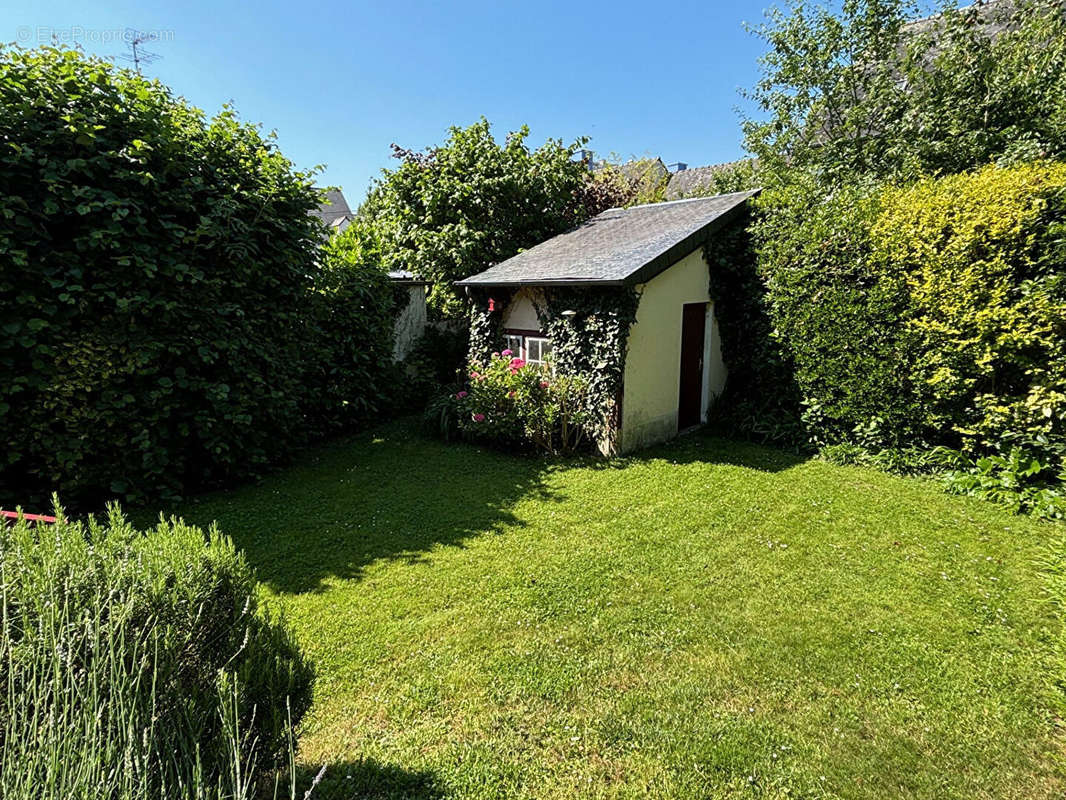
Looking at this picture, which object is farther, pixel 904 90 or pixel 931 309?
pixel 904 90

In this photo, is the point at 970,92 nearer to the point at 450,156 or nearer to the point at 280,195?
the point at 450,156

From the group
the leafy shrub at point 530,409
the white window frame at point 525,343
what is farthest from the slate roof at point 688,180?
the leafy shrub at point 530,409

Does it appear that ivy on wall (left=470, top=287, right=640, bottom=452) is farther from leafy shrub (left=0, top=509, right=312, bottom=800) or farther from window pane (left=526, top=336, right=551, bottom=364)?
leafy shrub (left=0, top=509, right=312, bottom=800)

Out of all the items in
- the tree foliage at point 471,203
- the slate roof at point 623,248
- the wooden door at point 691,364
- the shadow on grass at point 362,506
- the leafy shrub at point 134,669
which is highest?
the tree foliage at point 471,203

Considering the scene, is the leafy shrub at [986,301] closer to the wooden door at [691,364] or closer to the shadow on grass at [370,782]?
the wooden door at [691,364]

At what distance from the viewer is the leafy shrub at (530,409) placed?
7934 millimetres

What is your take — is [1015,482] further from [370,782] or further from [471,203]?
[471,203]

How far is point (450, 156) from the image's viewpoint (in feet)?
43.4

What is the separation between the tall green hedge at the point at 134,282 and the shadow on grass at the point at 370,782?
4.98 metres

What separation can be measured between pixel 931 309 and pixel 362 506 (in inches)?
318

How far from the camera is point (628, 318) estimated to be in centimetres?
749

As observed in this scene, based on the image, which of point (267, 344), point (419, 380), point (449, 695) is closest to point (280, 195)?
point (267, 344)

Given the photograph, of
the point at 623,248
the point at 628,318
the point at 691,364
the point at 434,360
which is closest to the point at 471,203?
the point at 434,360

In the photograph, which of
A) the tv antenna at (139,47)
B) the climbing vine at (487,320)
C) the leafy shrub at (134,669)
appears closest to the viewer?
the leafy shrub at (134,669)
